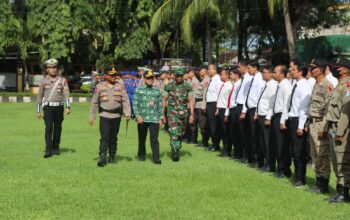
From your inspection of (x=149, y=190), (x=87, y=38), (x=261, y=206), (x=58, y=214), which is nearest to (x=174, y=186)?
(x=149, y=190)

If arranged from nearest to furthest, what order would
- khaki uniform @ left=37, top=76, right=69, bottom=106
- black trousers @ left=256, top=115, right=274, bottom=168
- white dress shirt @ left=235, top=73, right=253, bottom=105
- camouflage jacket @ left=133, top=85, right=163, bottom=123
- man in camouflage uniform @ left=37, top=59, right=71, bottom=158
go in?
black trousers @ left=256, top=115, right=274, bottom=168 → camouflage jacket @ left=133, top=85, right=163, bottom=123 → white dress shirt @ left=235, top=73, right=253, bottom=105 → man in camouflage uniform @ left=37, top=59, right=71, bottom=158 → khaki uniform @ left=37, top=76, right=69, bottom=106

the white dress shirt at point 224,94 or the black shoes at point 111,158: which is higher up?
the white dress shirt at point 224,94

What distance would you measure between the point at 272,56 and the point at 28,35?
17.3 meters

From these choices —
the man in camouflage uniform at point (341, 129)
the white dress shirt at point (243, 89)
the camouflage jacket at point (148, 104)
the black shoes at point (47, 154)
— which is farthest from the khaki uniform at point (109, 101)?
the man in camouflage uniform at point (341, 129)

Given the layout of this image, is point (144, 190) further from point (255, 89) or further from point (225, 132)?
point (225, 132)

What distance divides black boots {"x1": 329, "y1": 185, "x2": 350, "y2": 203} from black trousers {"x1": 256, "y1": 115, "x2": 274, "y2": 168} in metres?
2.62

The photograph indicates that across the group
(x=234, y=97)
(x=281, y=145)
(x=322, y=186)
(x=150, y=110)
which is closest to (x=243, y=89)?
(x=234, y=97)

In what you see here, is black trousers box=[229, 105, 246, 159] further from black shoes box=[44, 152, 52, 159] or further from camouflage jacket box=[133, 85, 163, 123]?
black shoes box=[44, 152, 52, 159]

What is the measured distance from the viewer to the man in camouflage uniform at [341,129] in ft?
27.2

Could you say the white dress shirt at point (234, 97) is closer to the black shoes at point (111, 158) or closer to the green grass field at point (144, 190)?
the green grass field at point (144, 190)

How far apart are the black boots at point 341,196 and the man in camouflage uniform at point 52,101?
21.9 feet

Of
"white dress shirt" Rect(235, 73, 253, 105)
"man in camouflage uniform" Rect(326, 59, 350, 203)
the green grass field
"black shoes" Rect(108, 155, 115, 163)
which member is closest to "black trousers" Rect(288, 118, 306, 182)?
the green grass field

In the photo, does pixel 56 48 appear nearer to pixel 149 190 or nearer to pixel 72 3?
pixel 72 3

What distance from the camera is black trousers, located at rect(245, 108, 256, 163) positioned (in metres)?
12.3
